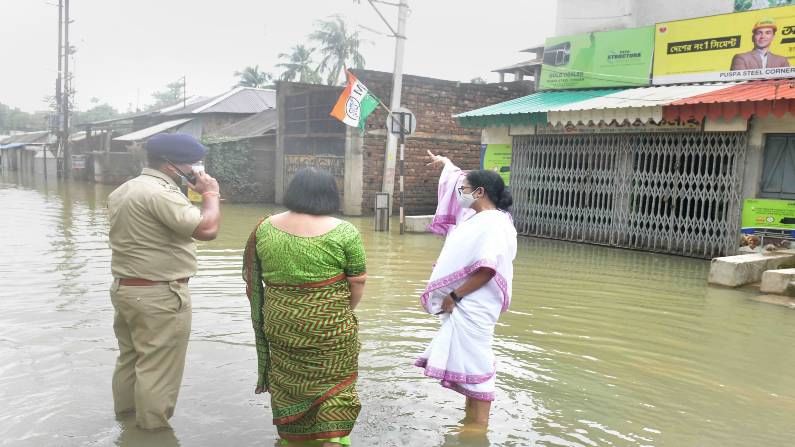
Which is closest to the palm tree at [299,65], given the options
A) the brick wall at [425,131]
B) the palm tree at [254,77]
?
the palm tree at [254,77]

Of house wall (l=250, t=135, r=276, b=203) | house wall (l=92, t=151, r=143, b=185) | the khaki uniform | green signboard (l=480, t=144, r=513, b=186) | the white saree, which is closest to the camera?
the khaki uniform

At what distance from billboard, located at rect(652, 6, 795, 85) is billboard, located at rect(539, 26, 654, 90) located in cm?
29

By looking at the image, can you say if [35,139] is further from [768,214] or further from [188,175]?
[188,175]

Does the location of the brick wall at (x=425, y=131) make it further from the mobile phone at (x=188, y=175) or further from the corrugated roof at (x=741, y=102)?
the mobile phone at (x=188, y=175)

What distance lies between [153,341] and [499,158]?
37.2 ft

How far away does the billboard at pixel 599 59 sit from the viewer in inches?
467

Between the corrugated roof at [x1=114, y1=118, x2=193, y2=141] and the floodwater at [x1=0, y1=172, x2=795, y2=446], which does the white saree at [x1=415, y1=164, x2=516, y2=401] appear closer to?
the floodwater at [x1=0, y1=172, x2=795, y2=446]

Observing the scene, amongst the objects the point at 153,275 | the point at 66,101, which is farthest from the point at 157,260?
the point at 66,101

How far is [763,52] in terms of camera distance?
1015cm

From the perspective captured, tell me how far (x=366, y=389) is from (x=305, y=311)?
1.62 metres

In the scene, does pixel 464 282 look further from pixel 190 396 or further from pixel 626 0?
pixel 626 0

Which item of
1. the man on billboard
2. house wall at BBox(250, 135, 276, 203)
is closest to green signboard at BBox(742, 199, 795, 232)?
the man on billboard

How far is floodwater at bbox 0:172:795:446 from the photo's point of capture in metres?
3.65

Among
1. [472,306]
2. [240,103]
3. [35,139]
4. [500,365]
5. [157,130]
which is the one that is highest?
[240,103]
